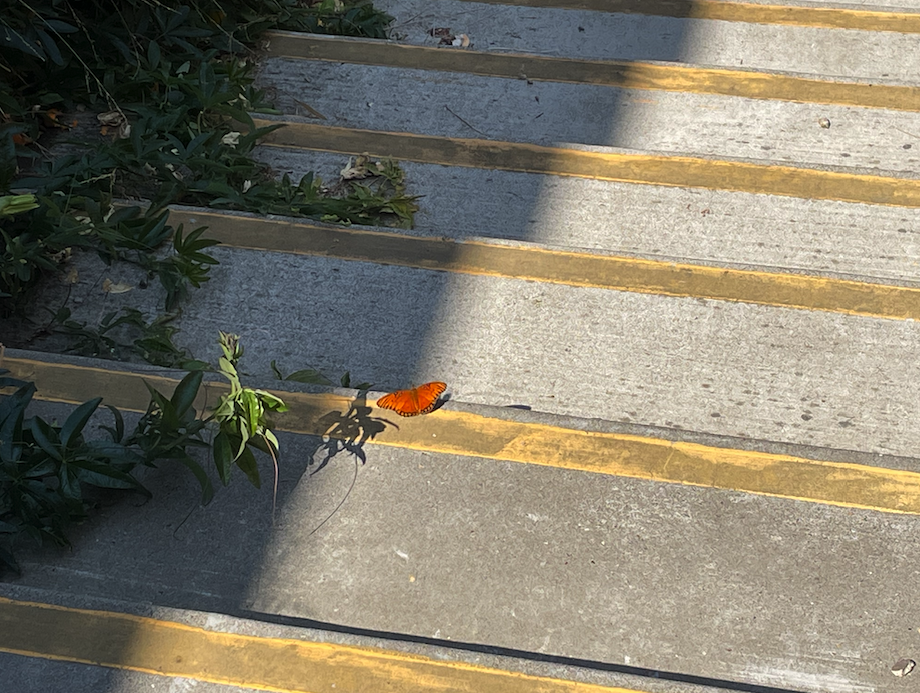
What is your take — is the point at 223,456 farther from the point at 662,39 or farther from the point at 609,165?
the point at 662,39

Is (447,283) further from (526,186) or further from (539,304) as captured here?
(526,186)

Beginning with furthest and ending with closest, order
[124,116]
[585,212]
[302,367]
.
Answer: [124,116]
[585,212]
[302,367]

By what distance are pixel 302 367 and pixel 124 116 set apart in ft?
4.75

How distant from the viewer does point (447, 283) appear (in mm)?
2727

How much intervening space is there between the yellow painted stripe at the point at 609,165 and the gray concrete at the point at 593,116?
0.64 ft

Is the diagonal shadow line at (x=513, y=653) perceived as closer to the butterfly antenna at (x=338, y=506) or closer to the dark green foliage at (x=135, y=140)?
the butterfly antenna at (x=338, y=506)

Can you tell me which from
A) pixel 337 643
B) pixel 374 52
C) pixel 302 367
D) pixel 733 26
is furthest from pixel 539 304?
pixel 733 26

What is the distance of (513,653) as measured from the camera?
1896mm

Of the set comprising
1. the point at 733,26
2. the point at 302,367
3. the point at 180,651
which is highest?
the point at 733,26

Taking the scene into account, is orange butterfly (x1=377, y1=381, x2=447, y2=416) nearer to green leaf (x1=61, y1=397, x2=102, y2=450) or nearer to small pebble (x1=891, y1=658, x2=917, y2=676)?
green leaf (x1=61, y1=397, x2=102, y2=450)

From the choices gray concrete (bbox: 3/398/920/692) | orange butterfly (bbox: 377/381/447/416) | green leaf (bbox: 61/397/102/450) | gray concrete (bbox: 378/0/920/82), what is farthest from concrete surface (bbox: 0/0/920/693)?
gray concrete (bbox: 378/0/920/82)

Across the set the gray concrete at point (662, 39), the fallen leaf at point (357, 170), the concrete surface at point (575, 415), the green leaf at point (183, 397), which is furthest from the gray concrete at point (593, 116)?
the green leaf at point (183, 397)

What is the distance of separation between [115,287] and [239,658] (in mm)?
1440

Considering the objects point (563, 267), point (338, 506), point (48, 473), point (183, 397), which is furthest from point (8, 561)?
point (563, 267)
